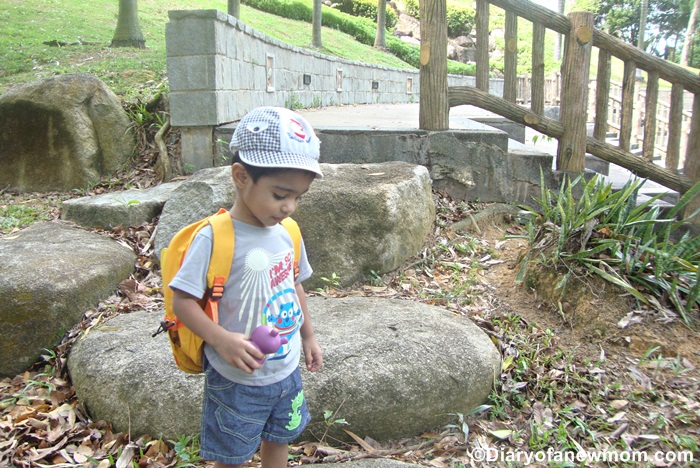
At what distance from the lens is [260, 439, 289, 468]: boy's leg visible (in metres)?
2.04

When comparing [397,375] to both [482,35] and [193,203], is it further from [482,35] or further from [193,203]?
[482,35]

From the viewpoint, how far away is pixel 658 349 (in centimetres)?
336

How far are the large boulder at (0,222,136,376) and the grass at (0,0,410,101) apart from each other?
2.90m

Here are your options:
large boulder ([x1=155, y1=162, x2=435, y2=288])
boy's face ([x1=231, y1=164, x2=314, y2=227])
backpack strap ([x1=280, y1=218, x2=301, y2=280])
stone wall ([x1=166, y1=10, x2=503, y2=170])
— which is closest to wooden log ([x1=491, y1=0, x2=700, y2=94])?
large boulder ([x1=155, y1=162, x2=435, y2=288])

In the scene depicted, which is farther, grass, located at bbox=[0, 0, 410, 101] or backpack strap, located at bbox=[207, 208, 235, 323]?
grass, located at bbox=[0, 0, 410, 101]

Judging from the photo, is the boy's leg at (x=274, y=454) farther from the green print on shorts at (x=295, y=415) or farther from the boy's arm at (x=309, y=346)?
the boy's arm at (x=309, y=346)

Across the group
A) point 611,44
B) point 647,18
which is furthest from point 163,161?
point 647,18

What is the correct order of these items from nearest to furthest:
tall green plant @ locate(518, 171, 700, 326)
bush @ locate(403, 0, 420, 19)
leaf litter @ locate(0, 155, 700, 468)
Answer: leaf litter @ locate(0, 155, 700, 468) < tall green plant @ locate(518, 171, 700, 326) < bush @ locate(403, 0, 420, 19)

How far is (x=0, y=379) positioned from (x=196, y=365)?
6.08ft

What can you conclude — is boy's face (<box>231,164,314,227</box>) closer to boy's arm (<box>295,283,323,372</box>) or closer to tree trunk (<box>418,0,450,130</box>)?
boy's arm (<box>295,283,323,372</box>)

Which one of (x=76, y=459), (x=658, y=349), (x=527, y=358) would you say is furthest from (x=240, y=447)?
(x=658, y=349)

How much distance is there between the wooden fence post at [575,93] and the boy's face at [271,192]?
4.02 metres

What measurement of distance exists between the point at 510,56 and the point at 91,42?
9.11 m

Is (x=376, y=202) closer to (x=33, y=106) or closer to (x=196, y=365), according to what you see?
(x=196, y=365)
